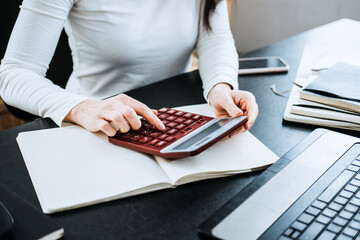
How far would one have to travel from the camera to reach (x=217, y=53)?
1047mm

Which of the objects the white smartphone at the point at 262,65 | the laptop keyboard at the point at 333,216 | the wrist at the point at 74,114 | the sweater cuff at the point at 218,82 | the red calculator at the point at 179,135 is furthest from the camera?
the white smartphone at the point at 262,65

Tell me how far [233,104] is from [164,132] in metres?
0.18

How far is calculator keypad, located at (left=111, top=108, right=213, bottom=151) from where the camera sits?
0.64 metres

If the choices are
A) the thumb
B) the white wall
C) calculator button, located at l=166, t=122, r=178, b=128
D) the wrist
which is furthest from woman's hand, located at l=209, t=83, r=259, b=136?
the white wall

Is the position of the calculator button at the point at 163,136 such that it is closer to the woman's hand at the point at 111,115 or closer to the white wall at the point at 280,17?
the woman's hand at the point at 111,115

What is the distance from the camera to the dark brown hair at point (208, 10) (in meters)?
1.10

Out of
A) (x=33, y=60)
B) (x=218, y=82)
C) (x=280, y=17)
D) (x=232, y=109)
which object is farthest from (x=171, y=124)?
(x=280, y=17)

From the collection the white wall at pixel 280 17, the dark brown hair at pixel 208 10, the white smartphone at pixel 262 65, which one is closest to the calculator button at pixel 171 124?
the white smartphone at pixel 262 65

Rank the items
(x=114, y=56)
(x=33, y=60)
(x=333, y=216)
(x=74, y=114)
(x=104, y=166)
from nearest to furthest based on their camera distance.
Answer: (x=333, y=216)
(x=104, y=166)
(x=74, y=114)
(x=33, y=60)
(x=114, y=56)

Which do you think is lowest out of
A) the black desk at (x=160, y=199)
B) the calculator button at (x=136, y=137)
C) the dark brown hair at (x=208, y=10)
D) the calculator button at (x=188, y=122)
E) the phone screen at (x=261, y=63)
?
the black desk at (x=160, y=199)

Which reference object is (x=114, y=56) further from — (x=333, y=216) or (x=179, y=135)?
(x=333, y=216)

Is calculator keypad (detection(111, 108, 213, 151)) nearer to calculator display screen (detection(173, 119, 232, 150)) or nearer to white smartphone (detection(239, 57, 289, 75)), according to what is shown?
calculator display screen (detection(173, 119, 232, 150))

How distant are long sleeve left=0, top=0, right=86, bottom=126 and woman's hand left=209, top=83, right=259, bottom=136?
27 cm

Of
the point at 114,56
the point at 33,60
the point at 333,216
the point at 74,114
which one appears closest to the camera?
the point at 333,216
